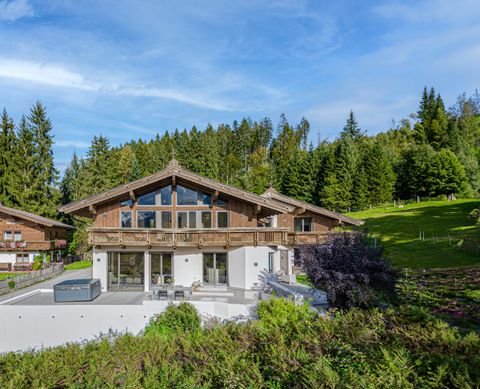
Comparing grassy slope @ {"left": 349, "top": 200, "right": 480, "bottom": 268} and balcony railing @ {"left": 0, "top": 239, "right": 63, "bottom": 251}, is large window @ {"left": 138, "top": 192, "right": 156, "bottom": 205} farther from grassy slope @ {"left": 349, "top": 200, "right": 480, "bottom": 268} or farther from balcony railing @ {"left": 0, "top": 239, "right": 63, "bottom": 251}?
balcony railing @ {"left": 0, "top": 239, "right": 63, "bottom": 251}

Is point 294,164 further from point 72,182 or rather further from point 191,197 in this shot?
point 191,197

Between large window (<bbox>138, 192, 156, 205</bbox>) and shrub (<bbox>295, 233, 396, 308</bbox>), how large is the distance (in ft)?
32.9

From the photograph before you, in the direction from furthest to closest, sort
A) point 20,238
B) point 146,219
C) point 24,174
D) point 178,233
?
point 24,174 < point 20,238 < point 146,219 < point 178,233

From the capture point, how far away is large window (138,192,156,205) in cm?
2128

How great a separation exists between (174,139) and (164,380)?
81408mm

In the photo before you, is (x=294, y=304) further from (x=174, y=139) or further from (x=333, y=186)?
(x=174, y=139)

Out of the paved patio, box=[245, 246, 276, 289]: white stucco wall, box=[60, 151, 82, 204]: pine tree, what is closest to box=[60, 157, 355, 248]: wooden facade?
box=[245, 246, 276, 289]: white stucco wall

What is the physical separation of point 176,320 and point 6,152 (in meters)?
42.5

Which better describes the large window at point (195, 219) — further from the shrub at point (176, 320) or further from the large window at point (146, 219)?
the shrub at point (176, 320)

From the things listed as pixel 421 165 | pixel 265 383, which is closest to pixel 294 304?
pixel 265 383

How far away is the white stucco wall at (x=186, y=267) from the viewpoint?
20.7m

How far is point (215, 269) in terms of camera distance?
20.9 metres

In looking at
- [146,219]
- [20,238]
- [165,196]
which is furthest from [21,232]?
[165,196]

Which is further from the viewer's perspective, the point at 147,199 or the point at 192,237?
the point at 147,199
